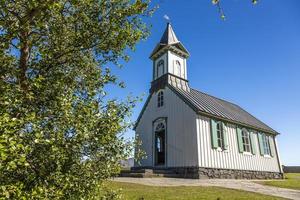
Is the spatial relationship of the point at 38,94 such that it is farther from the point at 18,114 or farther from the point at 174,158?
the point at 174,158

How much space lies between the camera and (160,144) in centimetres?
2125

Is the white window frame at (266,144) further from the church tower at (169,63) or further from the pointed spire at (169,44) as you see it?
the pointed spire at (169,44)

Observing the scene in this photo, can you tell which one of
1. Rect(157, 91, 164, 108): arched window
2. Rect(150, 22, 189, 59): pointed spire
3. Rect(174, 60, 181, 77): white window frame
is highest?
Rect(150, 22, 189, 59): pointed spire

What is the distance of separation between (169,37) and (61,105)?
1944 centimetres

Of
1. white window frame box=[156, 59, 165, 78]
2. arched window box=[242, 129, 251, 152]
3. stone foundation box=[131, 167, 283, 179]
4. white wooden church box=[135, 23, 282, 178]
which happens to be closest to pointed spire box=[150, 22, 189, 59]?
white wooden church box=[135, 23, 282, 178]

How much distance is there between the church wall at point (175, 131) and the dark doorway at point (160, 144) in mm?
426

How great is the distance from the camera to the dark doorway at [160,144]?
19694 mm

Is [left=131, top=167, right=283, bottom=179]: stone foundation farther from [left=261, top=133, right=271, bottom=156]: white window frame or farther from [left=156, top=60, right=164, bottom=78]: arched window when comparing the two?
[left=156, top=60, right=164, bottom=78]: arched window

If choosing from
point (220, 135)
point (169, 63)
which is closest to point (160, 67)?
point (169, 63)

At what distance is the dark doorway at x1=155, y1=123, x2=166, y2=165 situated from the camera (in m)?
19.7

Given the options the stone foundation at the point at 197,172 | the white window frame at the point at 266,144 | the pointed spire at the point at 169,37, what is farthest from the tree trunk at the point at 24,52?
the white window frame at the point at 266,144

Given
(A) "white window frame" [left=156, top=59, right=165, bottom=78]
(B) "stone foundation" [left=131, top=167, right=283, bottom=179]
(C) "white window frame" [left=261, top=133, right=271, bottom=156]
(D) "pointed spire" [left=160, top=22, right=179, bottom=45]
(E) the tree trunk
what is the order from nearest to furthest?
(E) the tree trunk
(B) "stone foundation" [left=131, top=167, right=283, bottom=179]
(A) "white window frame" [left=156, top=59, right=165, bottom=78]
(D) "pointed spire" [left=160, top=22, right=179, bottom=45]
(C) "white window frame" [left=261, top=133, right=271, bottom=156]

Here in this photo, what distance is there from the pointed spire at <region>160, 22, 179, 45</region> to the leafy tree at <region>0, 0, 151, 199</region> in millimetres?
14889

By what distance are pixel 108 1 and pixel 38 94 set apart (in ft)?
12.3
